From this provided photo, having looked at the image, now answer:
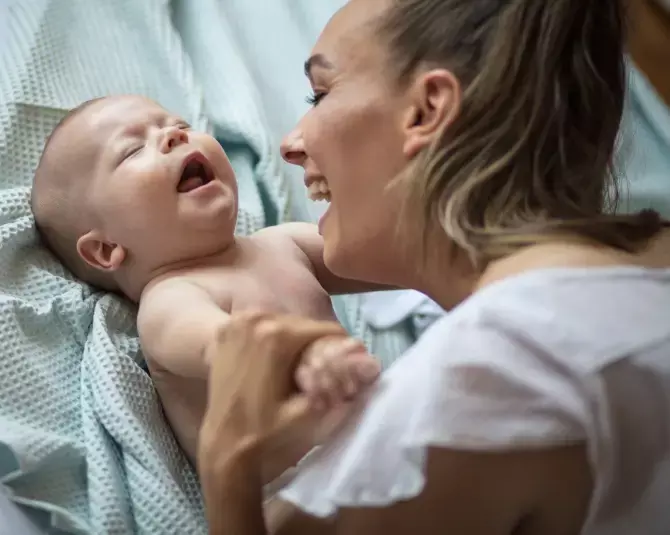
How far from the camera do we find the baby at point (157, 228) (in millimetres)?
1009

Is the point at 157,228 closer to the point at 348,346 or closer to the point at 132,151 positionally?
the point at 132,151

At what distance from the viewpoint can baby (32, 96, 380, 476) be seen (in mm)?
1009

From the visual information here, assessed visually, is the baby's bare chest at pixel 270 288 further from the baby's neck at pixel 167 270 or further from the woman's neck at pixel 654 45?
the woman's neck at pixel 654 45

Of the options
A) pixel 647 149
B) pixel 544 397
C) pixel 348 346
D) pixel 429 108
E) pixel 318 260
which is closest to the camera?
pixel 544 397

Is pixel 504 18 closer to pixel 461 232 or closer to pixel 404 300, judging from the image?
pixel 461 232

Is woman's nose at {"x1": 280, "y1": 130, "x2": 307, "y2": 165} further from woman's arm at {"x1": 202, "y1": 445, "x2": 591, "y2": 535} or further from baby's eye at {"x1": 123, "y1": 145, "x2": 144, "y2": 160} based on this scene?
woman's arm at {"x1": 202, "y1": 445, "x2": 591, "y2": 535}

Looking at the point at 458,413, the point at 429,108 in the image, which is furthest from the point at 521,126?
the point at 458,413

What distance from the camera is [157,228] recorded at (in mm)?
1053

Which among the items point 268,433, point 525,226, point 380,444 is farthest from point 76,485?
point 525,226

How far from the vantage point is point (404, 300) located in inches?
46.4

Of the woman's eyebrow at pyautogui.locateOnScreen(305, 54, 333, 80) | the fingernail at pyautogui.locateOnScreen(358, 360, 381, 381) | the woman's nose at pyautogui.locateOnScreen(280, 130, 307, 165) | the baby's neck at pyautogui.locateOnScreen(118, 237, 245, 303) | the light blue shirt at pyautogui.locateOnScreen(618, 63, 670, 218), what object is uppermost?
the woman's eyebrow at pyautogui.locateOnScreen(305, 54, 333, 80)

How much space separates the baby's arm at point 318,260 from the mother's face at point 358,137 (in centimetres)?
32

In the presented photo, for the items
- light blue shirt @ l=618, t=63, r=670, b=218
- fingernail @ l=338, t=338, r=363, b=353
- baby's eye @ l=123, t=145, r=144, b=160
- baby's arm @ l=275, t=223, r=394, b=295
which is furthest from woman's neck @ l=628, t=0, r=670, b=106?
fingernail @ l=338, t=338, r=363, b=353

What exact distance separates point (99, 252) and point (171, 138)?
183 millimetres
